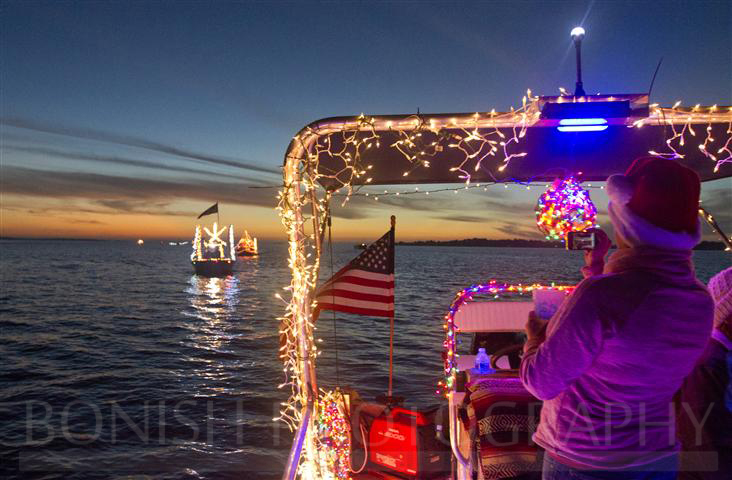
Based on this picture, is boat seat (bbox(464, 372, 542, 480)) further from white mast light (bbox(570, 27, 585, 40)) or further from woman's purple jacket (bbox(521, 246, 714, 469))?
white mast light (bbox(570, 27, 585, 40))

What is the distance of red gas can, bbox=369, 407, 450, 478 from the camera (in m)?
4.54

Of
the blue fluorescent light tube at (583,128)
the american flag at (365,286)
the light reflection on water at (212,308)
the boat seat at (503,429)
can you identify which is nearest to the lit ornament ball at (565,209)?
the blue fluorescent light tube at (583,128)

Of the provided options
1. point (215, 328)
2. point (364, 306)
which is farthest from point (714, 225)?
point (215, 328)

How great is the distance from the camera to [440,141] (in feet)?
13.9

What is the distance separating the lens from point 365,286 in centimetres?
478

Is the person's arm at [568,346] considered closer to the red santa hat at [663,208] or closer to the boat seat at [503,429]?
the red santa hat at [663,208]

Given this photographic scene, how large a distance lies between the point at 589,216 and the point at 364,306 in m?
2.12

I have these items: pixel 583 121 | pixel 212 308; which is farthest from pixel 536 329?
pixel 212 308

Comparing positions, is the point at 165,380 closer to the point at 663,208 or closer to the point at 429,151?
the point at 429,151

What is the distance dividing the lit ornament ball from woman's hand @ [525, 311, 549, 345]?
276cm

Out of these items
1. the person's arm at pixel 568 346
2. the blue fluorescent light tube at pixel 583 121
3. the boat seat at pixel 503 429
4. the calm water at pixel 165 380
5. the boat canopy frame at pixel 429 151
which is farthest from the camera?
the calm water at pixel 165 380

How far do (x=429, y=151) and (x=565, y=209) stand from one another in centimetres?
129

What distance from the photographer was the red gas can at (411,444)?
14.9 ft

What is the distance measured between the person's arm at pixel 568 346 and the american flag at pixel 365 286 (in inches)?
116
